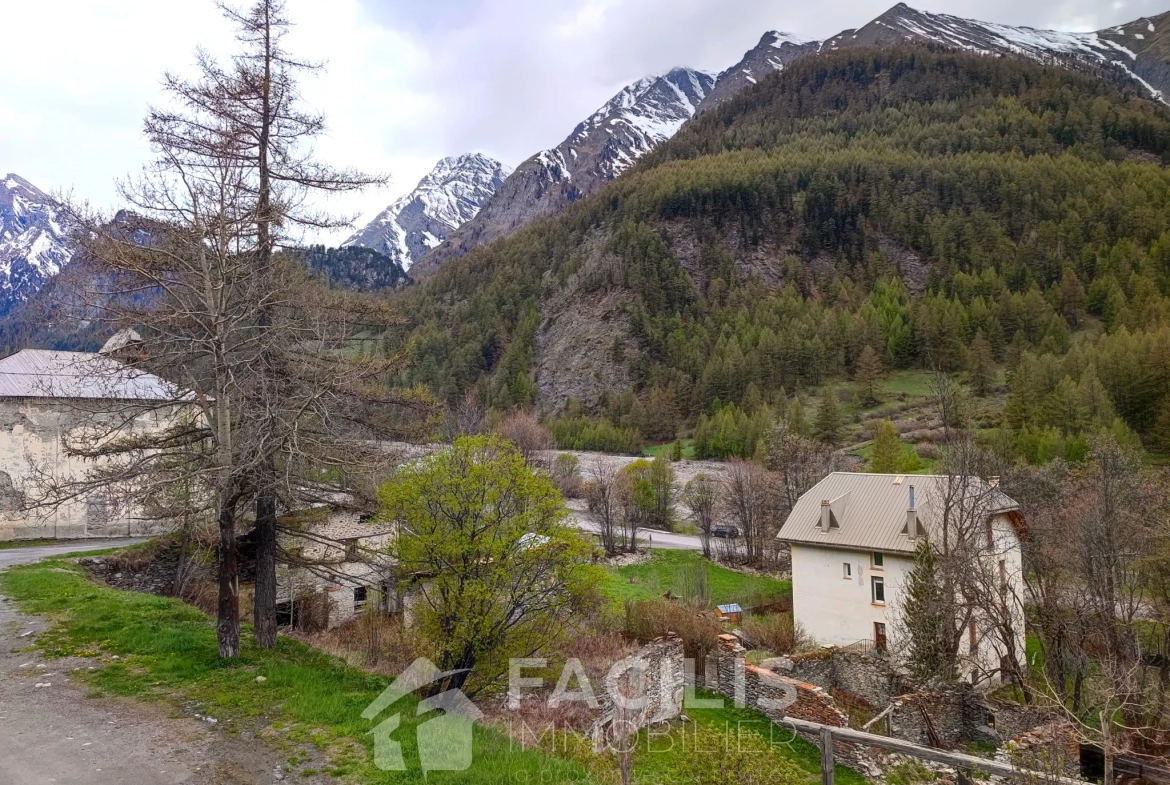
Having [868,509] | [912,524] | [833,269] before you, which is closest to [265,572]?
[912,524]

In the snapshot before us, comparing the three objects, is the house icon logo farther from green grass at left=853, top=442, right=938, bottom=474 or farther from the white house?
green grass at left=853, top=442, right=938, bottom=474

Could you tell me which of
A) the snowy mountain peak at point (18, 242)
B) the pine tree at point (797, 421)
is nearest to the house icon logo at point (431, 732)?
the pine tree at point (797, 421)

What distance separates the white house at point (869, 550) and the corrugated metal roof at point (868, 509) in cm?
3

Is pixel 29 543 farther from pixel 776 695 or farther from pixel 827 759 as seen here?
pixel 827 759

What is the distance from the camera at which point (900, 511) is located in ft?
78.4

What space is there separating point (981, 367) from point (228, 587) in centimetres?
8162

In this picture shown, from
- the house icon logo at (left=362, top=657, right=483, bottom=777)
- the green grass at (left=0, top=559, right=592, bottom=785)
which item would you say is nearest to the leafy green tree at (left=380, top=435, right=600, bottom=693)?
the house icon logo at (left=362, top=657, right=483, bottom=777)

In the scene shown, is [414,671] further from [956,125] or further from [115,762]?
[956,125]

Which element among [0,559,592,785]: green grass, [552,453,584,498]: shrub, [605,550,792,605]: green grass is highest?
[0,559,592,785]: green grass

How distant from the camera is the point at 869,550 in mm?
23344

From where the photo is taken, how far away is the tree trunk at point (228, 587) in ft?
30.6

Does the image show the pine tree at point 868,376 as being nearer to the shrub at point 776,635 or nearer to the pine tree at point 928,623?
the shrub at point 776,635

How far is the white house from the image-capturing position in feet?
72.1

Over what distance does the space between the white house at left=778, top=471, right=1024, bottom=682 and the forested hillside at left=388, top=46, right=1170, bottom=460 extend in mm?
40228
